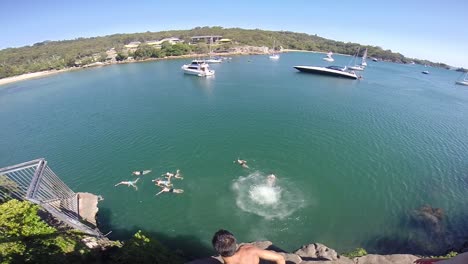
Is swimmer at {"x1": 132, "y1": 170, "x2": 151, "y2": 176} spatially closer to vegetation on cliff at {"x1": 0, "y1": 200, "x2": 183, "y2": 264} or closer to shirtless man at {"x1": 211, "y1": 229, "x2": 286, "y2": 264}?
vegetation on cliff at {"x1": 0, "y1": 200, "x2": 183, "y2": 264}

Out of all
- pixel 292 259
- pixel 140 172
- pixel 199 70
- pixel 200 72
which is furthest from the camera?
pixel 199 70

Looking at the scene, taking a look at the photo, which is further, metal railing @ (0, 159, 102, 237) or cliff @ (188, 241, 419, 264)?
metal railing @ (0, 159, 102, 237)

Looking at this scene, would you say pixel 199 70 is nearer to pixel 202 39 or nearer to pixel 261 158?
pixel 261 158

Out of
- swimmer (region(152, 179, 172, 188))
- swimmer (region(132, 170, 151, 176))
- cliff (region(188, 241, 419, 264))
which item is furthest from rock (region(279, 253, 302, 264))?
swimmer (region(132, 170, 151, 176))

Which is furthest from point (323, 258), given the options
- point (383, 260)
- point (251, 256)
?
point (251, 256)

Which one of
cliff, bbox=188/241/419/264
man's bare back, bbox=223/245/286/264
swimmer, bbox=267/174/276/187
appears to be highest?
man's bare back, bbox=223/245/286/264

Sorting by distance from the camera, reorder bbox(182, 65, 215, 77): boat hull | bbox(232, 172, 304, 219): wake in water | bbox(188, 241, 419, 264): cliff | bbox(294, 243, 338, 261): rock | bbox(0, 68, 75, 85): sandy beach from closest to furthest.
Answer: bbox(188, 241, 419, 264): cliff → bbox(294, 243, 338, 261): rock → bbox(232, 172, 304, 219): wake in water → bbox(182, 65, 215, 77): boat hull → bbox(0, 68, 75, 85): sandy beach
